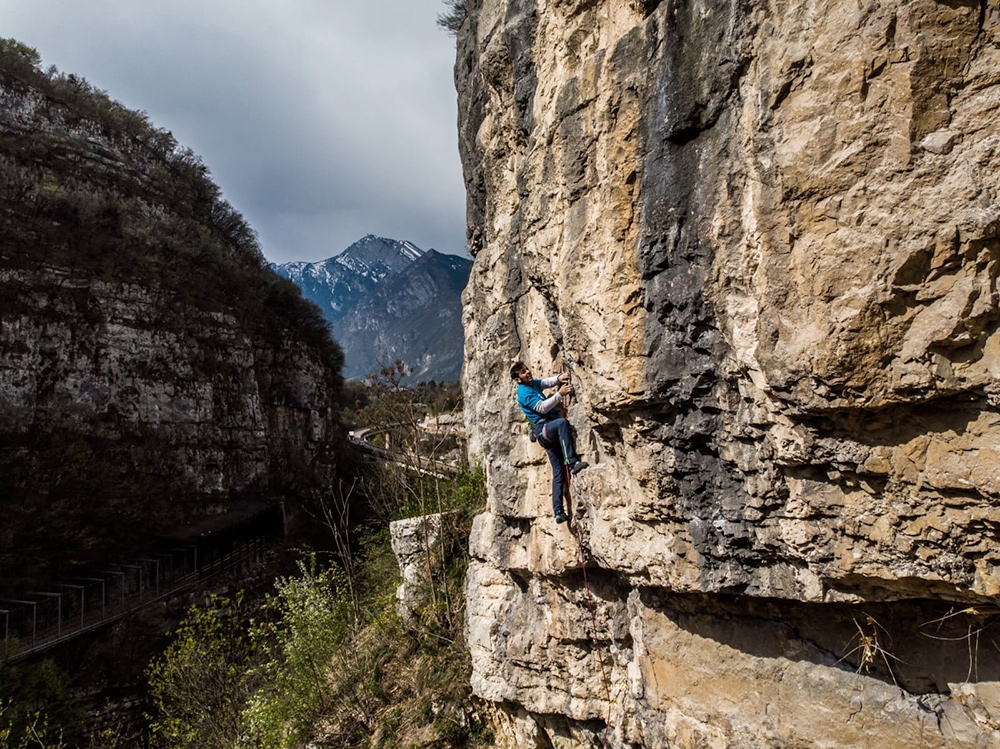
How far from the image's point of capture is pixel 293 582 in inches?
435

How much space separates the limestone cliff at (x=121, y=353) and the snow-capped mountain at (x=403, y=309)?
49.8m

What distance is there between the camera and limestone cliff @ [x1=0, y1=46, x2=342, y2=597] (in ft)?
74.7

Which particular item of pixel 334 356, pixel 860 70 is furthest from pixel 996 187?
pixel 334 356

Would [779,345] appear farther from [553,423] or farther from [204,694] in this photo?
[204,694]

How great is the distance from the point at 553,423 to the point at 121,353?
25791 millimetres

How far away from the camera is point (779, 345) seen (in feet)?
11.7

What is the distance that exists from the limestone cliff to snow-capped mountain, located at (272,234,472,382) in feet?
163

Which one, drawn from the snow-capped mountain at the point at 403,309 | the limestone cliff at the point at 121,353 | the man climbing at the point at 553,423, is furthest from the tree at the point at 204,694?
the snow-capped mountain at the point at 403,309

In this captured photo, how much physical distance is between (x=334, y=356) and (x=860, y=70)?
3649cm

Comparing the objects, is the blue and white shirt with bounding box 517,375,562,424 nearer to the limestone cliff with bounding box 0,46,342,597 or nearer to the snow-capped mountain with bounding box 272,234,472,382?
the limestone cliff with bounding box 0,46,342,597

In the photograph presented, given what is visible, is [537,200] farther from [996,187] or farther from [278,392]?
[278,392]

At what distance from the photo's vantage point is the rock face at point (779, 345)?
9.93ft

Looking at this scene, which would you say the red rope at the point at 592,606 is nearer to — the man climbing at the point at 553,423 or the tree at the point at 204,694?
the man climbing at the point at 553,423

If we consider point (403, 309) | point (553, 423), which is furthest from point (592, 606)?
point (403, 309)
